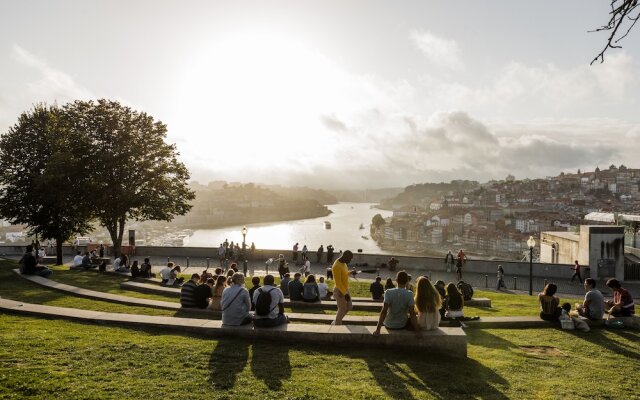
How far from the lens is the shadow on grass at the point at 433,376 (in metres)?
6.05

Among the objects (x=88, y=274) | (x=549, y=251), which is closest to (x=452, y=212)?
(x=549, y=251)

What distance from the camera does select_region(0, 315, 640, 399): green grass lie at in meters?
5.79

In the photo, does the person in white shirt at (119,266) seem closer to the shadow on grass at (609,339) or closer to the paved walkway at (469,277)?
the paved walkway at (469,277)

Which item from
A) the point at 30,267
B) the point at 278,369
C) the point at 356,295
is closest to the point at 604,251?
the point at 356,295

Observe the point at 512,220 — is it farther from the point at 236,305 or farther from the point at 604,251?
the point at 236,305

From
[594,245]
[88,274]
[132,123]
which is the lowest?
[88,274]

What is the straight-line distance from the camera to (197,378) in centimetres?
616

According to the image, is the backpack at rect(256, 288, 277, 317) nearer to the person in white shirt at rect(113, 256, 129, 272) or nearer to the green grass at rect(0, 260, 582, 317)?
the green grass at rect(0, 260, 582, 317)

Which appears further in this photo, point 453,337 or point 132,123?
point 132,123

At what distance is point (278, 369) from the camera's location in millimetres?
6684

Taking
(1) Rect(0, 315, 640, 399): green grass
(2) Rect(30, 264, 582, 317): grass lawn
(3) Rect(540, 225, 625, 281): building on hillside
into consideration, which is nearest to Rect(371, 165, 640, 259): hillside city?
(3) Rect(540, 225, 625, 281): building on hillside

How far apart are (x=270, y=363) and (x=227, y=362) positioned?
627mm

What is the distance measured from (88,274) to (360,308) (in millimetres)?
13197

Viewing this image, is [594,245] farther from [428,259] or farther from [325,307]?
[325,307]
